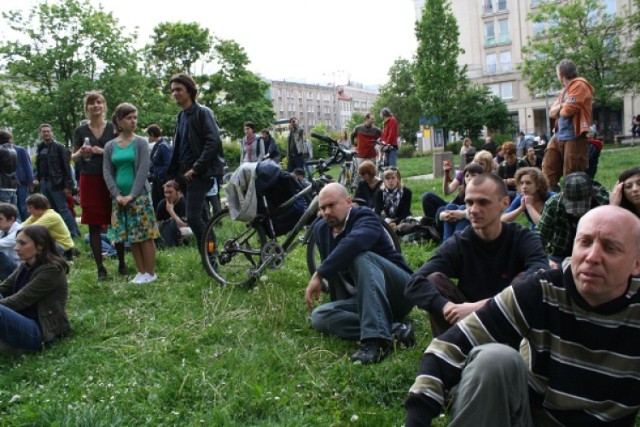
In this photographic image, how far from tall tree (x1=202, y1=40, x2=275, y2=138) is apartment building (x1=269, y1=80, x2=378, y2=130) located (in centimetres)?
6060

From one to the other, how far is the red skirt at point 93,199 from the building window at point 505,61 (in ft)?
200

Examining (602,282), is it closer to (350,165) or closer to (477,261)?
(477,261)

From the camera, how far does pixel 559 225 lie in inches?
168

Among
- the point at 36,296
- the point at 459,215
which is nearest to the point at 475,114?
the point at 459,215

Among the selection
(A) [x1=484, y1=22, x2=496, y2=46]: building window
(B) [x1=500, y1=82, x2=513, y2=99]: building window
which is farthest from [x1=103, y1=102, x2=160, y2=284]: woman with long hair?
(A) [x1=484, y1=22, x2=496, y2=46]: building window

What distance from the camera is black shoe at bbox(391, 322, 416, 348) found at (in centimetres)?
393

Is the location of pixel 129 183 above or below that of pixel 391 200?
above

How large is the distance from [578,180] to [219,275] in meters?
3.66

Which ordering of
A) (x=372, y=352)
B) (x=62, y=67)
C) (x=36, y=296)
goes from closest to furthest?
(x=372, y=352) < (x=36, y=296) < (x=62, y=67)

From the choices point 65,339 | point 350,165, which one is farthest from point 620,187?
point 350,165

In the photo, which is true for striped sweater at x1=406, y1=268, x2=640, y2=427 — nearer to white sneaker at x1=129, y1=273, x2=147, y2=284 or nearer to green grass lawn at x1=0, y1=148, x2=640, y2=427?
green grass lawn at x1=0, y1=148, x2=640, y2=427

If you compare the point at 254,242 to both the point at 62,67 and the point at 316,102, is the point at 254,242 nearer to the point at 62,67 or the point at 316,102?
the point at 62,67

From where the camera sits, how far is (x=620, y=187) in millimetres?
4230

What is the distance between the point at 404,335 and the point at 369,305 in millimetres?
366
